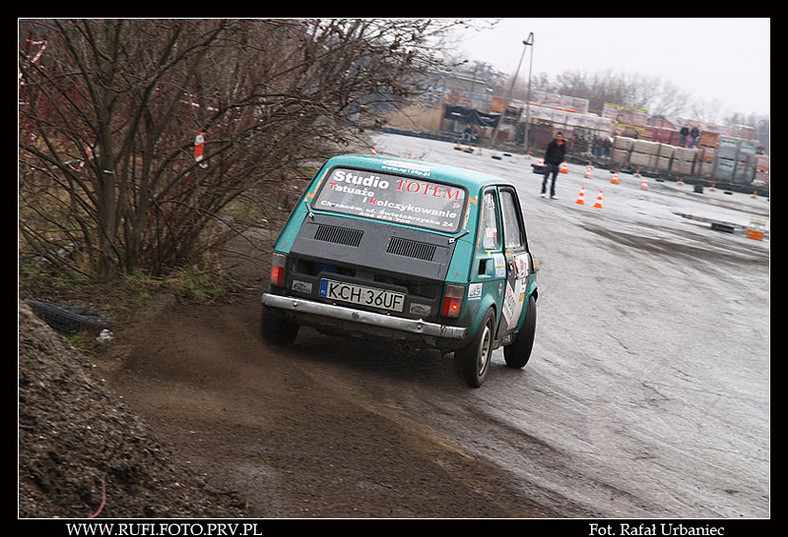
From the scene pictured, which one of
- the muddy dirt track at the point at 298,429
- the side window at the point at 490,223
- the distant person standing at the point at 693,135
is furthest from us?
the distant person standing at the point at 693,135

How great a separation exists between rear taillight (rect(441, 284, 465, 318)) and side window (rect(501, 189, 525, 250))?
130 centimetres

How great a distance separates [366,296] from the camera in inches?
291

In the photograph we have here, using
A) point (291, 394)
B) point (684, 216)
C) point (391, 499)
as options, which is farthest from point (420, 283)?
point (684, 216)

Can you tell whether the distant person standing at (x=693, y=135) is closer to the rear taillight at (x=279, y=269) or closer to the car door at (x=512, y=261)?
the car door at (x=512, y=261)

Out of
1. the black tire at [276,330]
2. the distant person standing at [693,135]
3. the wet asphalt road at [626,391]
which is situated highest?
the distant person standing at [693,135]

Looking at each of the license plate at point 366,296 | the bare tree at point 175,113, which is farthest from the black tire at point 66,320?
the license plate at point 366,296

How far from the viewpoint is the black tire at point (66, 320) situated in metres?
7.19

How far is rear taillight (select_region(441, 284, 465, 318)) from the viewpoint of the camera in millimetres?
7359

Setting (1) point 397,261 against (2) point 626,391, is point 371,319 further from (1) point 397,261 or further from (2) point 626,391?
(2) point 626,391

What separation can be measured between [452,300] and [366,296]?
27.5 inches

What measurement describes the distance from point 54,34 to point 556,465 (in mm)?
6270

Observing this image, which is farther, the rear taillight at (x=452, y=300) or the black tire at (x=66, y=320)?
the rear taillight at (x=452, y=300)

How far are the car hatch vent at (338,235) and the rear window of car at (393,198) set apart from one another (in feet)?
0.69

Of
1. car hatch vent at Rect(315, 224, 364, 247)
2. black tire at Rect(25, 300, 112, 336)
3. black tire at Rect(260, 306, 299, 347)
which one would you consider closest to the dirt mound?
black tire at Rect(25, 300, 112, 336)
